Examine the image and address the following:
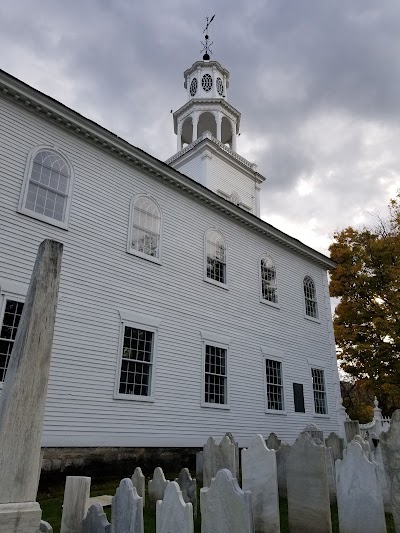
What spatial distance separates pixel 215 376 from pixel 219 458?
689 centimetres

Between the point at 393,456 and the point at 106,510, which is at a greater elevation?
the point at 393,456

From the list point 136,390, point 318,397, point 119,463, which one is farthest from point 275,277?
point 119,463

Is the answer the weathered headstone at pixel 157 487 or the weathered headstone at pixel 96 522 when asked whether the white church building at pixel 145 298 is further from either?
the weathered headstone at pixel 96 522

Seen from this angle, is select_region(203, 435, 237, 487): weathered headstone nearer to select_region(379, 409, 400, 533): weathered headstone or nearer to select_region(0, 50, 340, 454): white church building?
select_region(379, 409, 400, 533): weathered headstone

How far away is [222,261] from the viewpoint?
15.9 meters

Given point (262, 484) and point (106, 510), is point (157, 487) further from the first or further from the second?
point (262, 484)

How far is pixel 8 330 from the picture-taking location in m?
9.64

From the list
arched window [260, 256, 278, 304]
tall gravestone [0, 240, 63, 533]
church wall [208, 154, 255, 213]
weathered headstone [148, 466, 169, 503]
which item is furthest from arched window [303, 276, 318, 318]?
tall gravestone [0, 240, 63, 533]

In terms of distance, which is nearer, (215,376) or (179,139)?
(215,376)

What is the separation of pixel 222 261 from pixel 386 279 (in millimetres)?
13720

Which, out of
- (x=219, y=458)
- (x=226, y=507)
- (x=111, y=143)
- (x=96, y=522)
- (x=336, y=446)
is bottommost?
(x=96, y=522)

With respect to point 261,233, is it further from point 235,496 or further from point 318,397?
point 235,496

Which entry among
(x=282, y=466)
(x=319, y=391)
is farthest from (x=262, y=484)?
(x=319, y=391)

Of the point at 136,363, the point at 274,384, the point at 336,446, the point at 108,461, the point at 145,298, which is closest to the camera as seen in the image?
the point at 336,446
